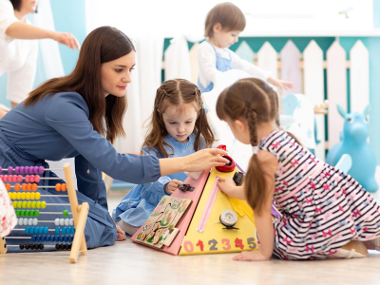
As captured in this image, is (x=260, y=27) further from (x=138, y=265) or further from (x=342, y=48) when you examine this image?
(x=138, y=265)

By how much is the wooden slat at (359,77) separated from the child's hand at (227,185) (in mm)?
2079

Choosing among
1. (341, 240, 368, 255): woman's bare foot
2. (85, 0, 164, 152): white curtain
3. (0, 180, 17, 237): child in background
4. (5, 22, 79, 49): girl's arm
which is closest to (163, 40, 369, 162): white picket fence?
(85, 0, 164, 152): white curtain

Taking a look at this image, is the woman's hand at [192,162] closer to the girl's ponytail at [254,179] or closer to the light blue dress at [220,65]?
the girl's ponytail at [254,179]

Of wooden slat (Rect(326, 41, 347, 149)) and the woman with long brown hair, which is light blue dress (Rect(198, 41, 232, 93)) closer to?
wooden slat (Rect(326, 41, 347, 149))

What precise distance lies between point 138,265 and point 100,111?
0.49 metres

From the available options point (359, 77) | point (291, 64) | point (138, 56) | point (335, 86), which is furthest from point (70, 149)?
point (359, 77)

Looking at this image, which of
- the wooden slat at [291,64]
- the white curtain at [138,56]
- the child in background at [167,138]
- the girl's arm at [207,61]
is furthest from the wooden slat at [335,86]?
the child in background at [167,138]

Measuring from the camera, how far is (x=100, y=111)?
4.31 feet

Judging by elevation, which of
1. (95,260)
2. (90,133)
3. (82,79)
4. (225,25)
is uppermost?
(225,25)

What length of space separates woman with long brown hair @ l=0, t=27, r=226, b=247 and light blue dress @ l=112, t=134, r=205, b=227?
15 centimetres

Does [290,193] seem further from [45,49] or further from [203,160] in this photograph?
[45,49]

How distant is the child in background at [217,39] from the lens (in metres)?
2.36

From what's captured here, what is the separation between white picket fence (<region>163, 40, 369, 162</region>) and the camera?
304 centimetres

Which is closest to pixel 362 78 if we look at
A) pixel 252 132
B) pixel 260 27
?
pixel 260 27
